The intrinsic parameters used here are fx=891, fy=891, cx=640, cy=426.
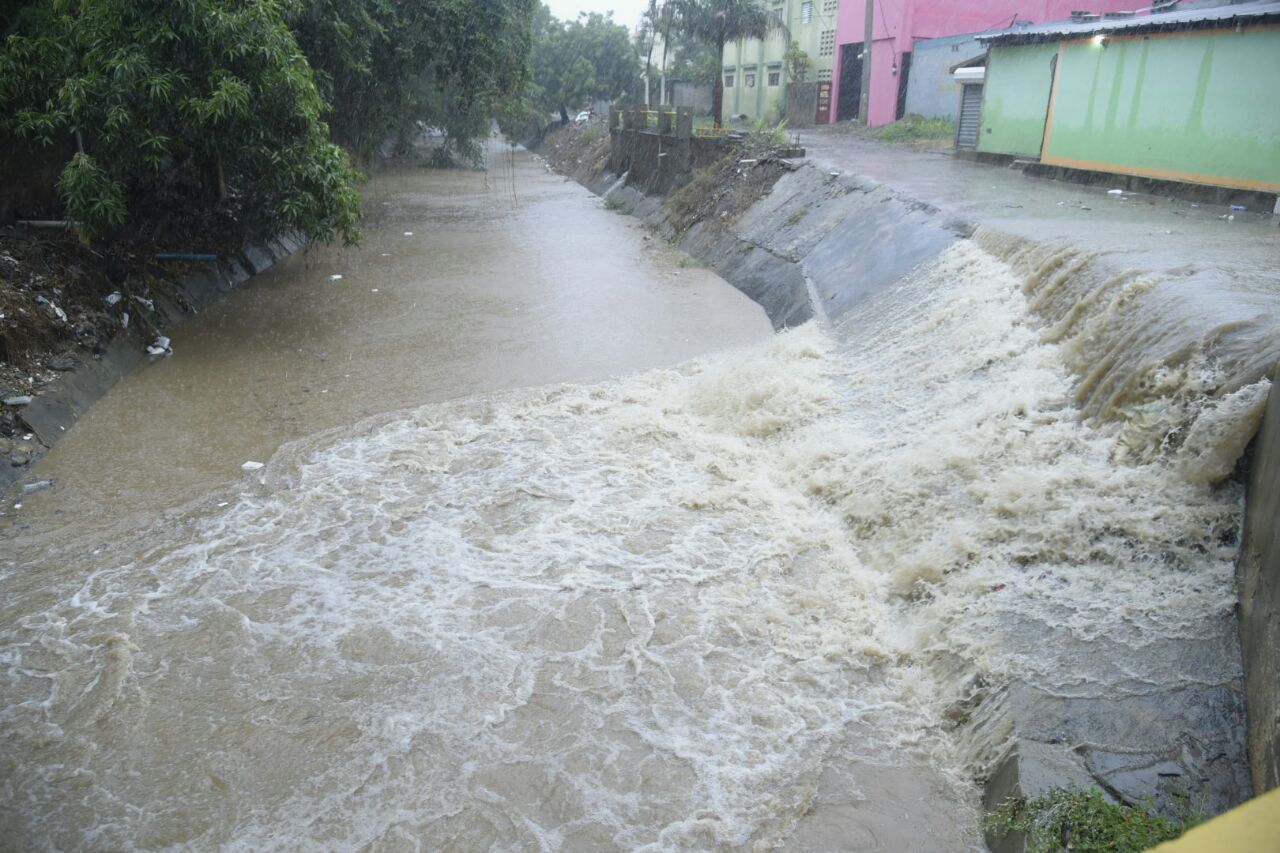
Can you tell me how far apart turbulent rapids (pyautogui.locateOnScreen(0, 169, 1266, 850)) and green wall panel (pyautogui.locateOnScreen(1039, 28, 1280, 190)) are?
5.78 m

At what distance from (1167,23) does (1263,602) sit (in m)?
11.1

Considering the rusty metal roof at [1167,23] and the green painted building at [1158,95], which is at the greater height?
the rusty metal roof at [1167,23]

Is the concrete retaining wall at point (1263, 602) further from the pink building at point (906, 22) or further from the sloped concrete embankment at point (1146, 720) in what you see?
the pink building at point (906, 22)

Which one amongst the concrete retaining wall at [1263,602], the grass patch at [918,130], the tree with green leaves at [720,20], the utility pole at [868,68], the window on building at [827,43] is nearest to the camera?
the concrete retaining wall at [1263,602]

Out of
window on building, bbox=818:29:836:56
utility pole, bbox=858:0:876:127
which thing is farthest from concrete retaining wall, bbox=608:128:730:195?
window on building, bbox=818:29:836:56

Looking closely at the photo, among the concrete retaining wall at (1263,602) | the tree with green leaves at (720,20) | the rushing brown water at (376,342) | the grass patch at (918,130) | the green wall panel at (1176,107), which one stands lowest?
the rushing brown water at (376,342)

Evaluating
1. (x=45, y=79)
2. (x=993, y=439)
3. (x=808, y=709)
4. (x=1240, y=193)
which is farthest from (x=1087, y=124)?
(x=45, y=79)

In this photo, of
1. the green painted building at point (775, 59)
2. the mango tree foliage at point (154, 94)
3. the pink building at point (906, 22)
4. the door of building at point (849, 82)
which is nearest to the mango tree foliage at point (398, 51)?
the mango tree foliage at point (154, 94)

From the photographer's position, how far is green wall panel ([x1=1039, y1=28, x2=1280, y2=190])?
10742 mm

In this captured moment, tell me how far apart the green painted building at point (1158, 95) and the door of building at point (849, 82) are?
14.8 meters

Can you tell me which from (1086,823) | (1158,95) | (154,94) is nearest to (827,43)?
(1158,95)

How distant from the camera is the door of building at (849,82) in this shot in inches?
1188

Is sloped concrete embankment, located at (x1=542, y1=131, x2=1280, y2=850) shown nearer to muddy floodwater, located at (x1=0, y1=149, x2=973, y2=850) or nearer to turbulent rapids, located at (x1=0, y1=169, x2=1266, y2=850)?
turbulent rapids, located at (x1=0, y1=169, x2=1266, y2=850)

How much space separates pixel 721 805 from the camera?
3990 mm
